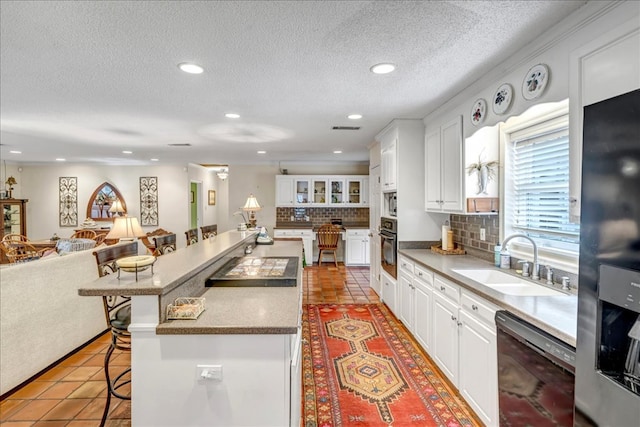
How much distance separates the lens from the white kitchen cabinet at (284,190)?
7.54 metres

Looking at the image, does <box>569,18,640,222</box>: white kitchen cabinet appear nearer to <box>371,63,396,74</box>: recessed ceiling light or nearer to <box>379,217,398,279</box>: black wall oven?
<box>371,63,396,74</box>: recessed ceiling light

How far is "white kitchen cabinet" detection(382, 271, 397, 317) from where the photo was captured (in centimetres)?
397

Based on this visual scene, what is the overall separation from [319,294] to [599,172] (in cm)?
445

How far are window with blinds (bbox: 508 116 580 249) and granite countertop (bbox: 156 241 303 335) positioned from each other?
180cm

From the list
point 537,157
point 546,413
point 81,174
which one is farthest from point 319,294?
point 81,174

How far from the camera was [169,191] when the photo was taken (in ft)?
26.6

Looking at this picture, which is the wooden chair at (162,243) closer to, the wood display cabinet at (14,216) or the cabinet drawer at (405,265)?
the cabinet drawer at (405,265)

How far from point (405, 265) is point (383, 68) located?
80.0 inches

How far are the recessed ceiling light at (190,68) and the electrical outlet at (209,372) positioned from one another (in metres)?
1.86

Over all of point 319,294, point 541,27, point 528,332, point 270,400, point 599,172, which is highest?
point 541,27

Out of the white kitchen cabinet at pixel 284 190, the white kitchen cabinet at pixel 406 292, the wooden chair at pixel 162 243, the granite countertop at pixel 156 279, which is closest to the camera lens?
the granite countertop at pixel 156 279

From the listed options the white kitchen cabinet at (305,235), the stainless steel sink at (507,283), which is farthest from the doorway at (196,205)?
the stainless steel sink at (507,283)

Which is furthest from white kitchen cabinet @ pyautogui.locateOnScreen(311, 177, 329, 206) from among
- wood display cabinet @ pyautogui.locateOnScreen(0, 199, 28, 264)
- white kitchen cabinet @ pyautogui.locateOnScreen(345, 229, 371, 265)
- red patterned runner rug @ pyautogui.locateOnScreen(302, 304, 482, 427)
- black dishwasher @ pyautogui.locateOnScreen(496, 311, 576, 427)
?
wood display cabinet @ pyautogui.locateOnScreen(0, 199, 28, 264)

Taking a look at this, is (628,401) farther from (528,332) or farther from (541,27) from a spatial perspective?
(541,27)
